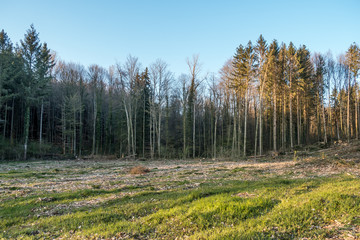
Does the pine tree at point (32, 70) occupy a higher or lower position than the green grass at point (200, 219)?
higher

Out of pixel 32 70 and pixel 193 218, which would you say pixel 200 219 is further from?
pixel 32 70

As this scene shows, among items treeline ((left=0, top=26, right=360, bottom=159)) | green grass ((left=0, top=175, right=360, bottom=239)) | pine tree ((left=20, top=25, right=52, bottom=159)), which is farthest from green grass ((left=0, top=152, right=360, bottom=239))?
pine tree ((left=20, top=25, right=52, bottom=159))

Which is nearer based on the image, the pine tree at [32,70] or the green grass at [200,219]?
the green grass at [200,219]

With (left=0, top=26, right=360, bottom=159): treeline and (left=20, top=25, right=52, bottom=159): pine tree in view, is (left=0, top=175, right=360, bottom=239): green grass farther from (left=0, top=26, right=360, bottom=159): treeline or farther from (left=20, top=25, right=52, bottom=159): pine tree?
(left=20, top=25, right=52, bottom=159): pine tree

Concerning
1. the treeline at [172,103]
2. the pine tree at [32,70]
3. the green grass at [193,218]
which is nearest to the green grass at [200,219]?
the green grass at [193,218]

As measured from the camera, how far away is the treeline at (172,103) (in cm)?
3138

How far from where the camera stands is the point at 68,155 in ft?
114

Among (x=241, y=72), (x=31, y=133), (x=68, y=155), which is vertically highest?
(x=241, y=72)

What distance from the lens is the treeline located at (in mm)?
31375

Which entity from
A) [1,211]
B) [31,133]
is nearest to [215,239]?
[1,211]

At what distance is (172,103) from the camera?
49344 mm

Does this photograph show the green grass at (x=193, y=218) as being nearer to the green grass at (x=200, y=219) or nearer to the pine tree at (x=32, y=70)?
the green grass at (x=200, y=219)

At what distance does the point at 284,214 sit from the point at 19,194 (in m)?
10.9

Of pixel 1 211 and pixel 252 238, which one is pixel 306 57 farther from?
pixel 1 211
